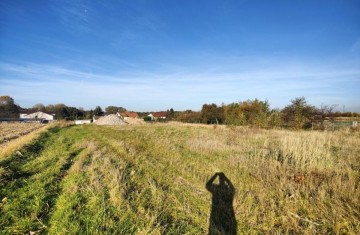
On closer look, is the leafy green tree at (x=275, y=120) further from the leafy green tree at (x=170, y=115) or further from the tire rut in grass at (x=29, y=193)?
the leafy green tree at (x=170, y=115)

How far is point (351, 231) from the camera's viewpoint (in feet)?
12.7

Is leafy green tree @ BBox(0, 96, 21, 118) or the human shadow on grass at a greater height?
leafy green tree @ BBox(0, 96, 21, 118)

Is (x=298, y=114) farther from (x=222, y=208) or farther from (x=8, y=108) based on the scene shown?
(x=8, y=108)

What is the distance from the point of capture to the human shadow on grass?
421 centimetres

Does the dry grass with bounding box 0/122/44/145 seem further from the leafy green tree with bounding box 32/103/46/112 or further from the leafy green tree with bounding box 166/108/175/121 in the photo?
the leafy green tree with bounding box 32/103/46/112

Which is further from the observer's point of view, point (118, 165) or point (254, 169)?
point (118, 165)

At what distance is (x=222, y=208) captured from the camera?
4.96m

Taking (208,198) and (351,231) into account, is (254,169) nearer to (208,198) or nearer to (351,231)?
(208,198)

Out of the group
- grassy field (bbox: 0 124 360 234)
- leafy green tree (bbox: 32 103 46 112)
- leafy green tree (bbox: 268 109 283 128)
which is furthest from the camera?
leafy green tree (bbox: 32 103 46 112)

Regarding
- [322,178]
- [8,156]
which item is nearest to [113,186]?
[322,178]

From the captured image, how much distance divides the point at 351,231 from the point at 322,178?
8.37 ft

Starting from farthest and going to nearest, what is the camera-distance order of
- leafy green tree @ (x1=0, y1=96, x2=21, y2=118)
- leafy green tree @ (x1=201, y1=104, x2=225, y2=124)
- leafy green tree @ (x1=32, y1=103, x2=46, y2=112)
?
leafy green tree @ (x1=32, y1=103, x2=46, y2=112), leafy green tree @ (x1=0, y1=96, x2=21, y2=118), leafy green tree @ (x1=201, y1=104, x2=225, y2=124)

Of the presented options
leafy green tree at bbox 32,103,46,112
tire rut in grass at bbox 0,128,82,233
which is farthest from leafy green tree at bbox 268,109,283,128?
leafy green tree at bbox 32,103,46,112

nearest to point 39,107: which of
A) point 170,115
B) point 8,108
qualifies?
point 8,108
